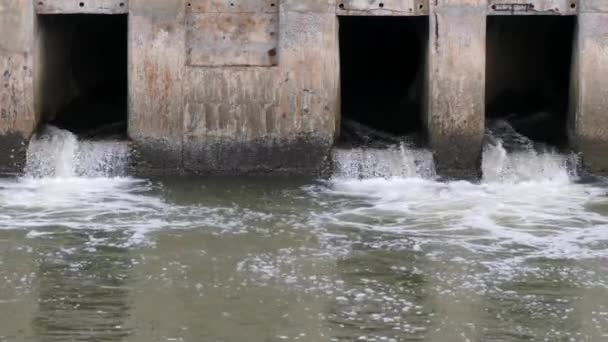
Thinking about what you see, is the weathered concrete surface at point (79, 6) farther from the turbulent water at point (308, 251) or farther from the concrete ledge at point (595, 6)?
the concrete ledge at point (595, 6)

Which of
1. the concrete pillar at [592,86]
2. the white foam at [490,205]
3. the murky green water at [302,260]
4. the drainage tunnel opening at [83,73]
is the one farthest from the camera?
the drainage tunnel opening at [83,73]

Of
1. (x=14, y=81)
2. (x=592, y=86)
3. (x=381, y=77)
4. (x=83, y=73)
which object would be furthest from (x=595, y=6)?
(x=83, y=73)

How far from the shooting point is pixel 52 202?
1082 centimetres

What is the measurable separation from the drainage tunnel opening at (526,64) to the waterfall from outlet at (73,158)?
14.9ft

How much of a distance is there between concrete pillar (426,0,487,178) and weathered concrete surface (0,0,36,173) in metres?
4.08

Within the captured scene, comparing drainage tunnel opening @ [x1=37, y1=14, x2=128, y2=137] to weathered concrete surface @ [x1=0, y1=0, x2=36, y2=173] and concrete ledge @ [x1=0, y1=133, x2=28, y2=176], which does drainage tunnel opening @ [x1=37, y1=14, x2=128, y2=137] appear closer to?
weathered concrete surface @ [x1=0, y1=0, x2=36, y2=173]

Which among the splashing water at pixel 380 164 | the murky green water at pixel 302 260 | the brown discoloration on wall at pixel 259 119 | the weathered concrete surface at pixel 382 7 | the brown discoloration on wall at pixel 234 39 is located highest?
the weathered concrete surface at pixel 382 7

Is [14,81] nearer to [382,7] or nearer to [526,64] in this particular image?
[382,7]

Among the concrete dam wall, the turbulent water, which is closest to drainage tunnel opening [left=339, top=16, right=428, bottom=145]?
the concrete dam wall

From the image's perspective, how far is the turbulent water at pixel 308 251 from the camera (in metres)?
7.15

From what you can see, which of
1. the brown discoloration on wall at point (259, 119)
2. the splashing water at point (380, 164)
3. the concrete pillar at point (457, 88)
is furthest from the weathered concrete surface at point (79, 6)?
the concrete pillar at point (457, 88)

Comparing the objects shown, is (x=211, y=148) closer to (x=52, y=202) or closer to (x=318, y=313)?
(x=52, y=202)

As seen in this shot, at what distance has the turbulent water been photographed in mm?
7148

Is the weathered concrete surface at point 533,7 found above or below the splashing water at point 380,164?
above
